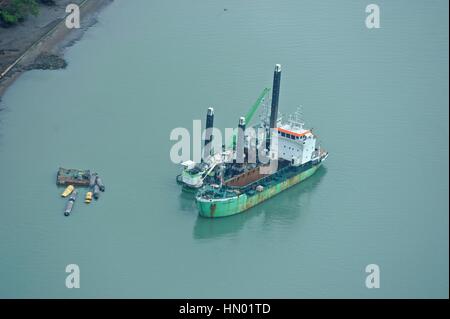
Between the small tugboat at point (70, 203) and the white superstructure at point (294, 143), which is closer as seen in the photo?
the small tugboat at point (70, 203)

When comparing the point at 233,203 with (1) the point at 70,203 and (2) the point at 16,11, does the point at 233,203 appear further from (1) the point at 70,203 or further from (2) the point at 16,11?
(2) the point at 16,11

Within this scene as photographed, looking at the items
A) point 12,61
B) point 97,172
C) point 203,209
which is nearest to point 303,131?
point 203,209

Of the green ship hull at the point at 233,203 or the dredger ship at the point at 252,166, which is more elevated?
the dredger ship at the point at 252,166

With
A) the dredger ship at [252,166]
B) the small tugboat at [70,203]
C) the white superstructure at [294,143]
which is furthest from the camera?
the white superstructure at [294,143]

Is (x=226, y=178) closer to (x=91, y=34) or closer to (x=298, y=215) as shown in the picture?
(x=298, y=215)

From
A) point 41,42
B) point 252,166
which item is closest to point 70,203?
point 252,166

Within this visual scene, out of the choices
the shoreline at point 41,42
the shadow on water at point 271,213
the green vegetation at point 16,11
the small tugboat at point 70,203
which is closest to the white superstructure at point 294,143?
the shadow on water at point 271,213

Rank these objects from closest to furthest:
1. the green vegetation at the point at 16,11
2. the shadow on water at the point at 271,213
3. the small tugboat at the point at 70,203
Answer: the shadow on water at the point at 271,213, the small tugboat at the point at 70,203, the green vegetation at the point at 16,11

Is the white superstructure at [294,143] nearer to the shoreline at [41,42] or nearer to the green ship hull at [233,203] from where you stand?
the green ship hull at [233,203]
